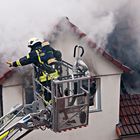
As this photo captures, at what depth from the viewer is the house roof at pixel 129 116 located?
1230 centimetres

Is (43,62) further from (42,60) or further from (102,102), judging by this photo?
(102,102)

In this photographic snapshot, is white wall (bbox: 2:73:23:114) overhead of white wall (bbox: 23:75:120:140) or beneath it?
overhead

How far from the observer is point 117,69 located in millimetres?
12148

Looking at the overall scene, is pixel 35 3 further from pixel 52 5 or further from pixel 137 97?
pixel 137 97

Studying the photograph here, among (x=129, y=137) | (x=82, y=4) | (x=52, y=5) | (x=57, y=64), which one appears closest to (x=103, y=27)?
(x=82, y=4)

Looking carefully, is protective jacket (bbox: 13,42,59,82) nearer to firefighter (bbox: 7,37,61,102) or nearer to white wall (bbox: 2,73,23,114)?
firefighter (bbox: 7,37,61,102)

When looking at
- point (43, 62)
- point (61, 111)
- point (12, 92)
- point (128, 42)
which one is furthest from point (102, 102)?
point (61, 111)

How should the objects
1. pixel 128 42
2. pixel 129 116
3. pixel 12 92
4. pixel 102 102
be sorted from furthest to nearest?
pixel 128 42 → pixel 129 116 → pixel 102 102 → pixel 12 92

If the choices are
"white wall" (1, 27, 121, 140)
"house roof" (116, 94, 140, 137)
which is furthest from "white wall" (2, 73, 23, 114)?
"house roof" (116, 94, 140, 137)

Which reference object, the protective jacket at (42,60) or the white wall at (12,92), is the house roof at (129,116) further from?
the protective jacket at (42,60)

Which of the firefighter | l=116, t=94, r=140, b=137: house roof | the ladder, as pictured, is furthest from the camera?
l=116, t=94, r=140, b=137: house roof

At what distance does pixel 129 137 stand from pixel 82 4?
166 inches

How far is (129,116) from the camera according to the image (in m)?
12.8

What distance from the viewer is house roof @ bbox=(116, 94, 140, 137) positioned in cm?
1230
